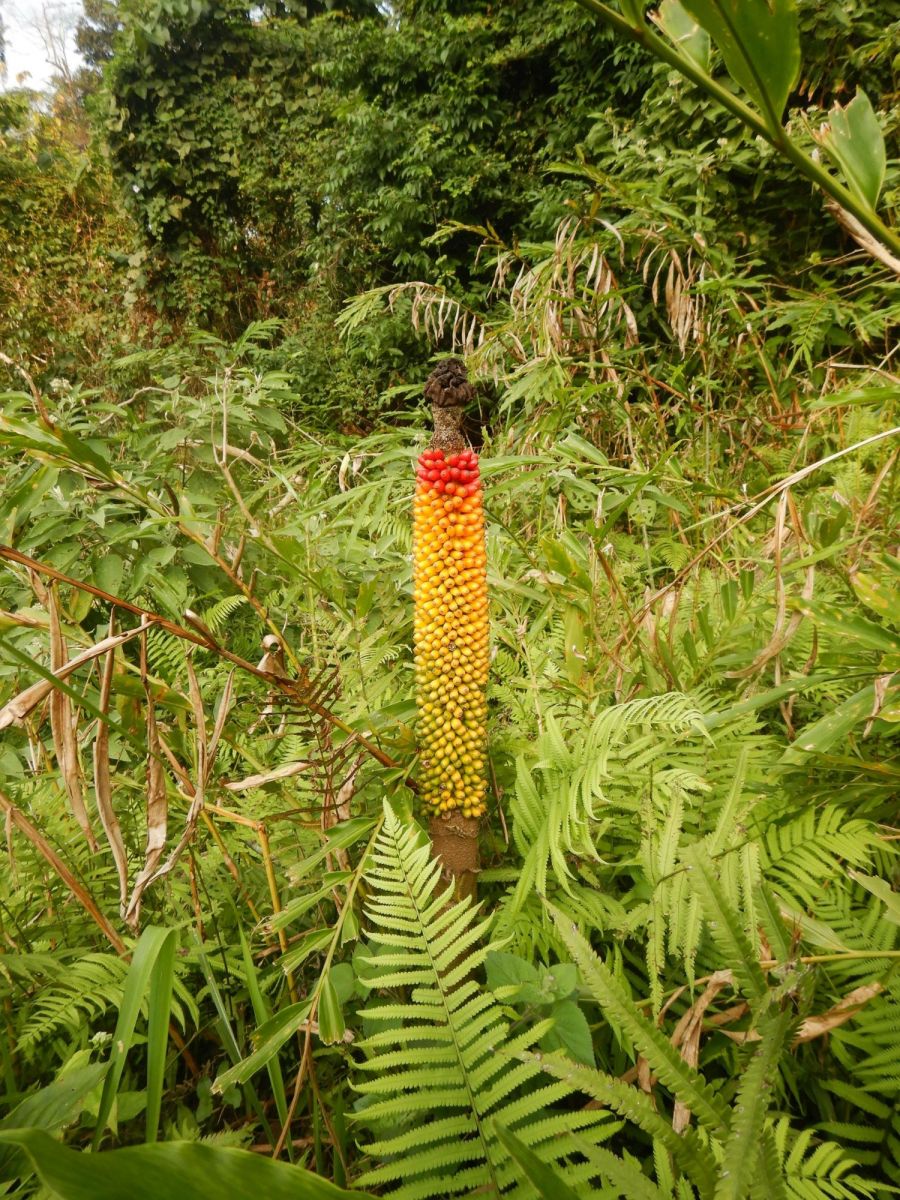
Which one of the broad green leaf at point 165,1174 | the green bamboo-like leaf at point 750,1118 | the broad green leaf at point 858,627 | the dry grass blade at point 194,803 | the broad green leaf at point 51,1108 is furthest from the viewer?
the broad green leaf at point 858,627

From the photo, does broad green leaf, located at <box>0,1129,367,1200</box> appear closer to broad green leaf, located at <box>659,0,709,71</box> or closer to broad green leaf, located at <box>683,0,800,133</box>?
broad green leaf, located at <box>683,0,800,133</box>

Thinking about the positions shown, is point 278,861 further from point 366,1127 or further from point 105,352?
point 105,352

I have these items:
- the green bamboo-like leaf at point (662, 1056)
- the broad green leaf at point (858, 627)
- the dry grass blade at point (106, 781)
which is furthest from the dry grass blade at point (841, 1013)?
the dry grass blade at point (106, 781)

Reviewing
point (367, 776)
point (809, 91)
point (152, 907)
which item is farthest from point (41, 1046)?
point (809, 91)

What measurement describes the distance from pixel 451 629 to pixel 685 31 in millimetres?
804

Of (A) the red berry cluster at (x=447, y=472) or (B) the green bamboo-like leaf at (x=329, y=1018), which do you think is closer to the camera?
(B) the green bamboo-like leaf at (x=329, y=1018)

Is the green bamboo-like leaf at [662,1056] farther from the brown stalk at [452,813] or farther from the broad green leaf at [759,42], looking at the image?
the broad green leaf at [759,42]

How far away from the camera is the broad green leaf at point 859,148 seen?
2.26ft

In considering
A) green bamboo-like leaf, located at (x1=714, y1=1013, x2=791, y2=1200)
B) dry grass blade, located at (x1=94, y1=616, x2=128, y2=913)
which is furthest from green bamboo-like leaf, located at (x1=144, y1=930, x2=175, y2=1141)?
green bamboo-like leaf, located at (x1=714, y1=1013, x2=791, y2=1200)

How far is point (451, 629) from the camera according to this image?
1019mm

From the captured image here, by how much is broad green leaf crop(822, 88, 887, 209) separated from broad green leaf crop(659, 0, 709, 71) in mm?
170

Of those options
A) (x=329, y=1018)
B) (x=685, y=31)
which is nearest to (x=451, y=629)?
(x=329, y=1018)

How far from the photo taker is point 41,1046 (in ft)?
3.47

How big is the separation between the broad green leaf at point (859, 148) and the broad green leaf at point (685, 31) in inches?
6.7
